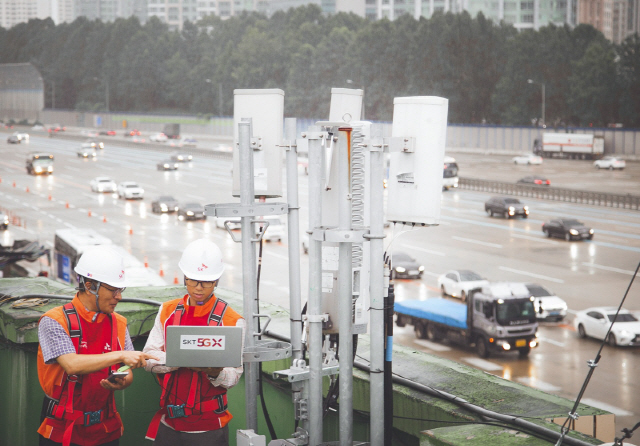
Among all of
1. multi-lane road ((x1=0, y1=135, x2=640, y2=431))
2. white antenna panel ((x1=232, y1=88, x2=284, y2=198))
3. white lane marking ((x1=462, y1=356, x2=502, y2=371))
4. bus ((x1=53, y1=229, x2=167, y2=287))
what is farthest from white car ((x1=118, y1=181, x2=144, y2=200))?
white antenna panel ((x1=232, y1=88, x2=284, y2=198))

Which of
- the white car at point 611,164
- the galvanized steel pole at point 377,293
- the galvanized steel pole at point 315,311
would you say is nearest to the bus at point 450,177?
the white car at point 611,164

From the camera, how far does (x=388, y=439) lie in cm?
597

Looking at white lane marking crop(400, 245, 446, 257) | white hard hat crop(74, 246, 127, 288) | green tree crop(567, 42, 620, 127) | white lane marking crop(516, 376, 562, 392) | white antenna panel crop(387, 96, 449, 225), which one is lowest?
white lane marking crop(516, 376, 562, 392)

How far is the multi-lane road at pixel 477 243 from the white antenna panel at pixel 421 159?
1.22ft

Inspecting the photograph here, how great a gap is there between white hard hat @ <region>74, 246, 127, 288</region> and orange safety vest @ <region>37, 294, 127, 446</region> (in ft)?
0.67

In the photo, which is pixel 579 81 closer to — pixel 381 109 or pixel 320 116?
pixel 381 109

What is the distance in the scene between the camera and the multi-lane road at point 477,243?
26188mm

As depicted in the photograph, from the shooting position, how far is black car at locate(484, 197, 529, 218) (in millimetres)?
55750

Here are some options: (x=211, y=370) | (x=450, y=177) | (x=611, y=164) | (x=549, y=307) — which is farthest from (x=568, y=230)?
(x=211, y=370)

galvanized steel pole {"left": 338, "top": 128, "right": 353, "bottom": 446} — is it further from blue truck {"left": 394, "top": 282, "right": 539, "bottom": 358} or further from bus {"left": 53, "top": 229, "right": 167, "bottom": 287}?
bus {"left": 53, "top": 229, "right": 167, "bottom": 287}

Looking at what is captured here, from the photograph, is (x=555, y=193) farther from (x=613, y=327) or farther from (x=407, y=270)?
(x=613, y=327)

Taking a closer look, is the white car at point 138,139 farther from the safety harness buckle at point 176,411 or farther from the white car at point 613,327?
the safety harness buckle at point 176,411

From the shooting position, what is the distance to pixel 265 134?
22.0 feet

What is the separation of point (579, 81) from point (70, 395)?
106 meters
